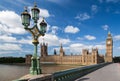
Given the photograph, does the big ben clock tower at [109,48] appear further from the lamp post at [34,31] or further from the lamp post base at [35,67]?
the lamp post base at [35,67]

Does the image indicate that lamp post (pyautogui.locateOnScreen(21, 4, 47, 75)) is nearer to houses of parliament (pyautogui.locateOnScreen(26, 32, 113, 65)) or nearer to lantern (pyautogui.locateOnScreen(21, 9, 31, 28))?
lantern (pyautogui.locateOnScreen(21, 9, 31, 28))

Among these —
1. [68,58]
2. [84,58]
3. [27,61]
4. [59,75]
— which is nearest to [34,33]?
[59,75]

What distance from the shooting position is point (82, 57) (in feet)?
478

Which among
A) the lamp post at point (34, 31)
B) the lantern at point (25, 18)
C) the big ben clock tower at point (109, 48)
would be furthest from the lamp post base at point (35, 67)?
the big ben clock tower at point (109, 48)

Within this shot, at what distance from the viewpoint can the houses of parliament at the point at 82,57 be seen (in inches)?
5480

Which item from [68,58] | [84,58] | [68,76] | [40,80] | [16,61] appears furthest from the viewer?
[16,61]

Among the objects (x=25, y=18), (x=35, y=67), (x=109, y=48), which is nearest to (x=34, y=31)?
(x=25, y=18)

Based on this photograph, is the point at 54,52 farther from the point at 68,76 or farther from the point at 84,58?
the point at 68,76

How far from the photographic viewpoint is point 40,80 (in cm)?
888

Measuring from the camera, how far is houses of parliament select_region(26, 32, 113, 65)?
13920 centimetres

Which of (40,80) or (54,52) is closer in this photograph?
(40,80)

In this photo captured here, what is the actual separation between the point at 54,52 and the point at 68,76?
166 metres

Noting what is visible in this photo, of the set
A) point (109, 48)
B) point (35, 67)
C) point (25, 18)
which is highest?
point (25, 18)

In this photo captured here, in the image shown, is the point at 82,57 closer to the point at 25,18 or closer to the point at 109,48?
the point at 109,48
